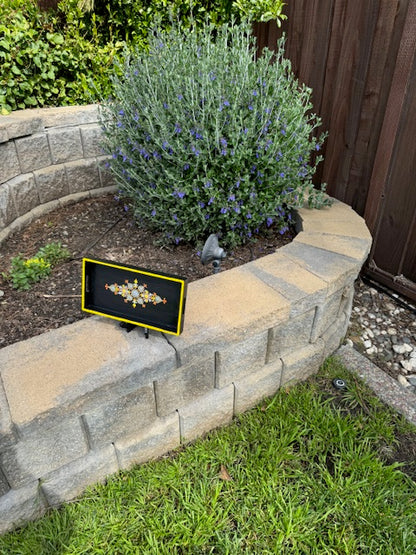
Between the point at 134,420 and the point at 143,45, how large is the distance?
3196 millimetres

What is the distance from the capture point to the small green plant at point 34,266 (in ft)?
6.85

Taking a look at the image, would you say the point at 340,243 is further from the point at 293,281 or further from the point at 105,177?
the point at 105,177

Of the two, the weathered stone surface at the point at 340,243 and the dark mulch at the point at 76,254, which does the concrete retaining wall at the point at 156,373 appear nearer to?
the weathered stone surface at the point at 340,243

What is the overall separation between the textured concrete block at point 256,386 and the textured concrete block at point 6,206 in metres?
1.78

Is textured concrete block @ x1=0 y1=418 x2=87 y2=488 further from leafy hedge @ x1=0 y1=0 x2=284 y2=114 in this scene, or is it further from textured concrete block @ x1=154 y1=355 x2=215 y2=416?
leafy hedge @ x1=0 y1=0 x2=284 y2=114

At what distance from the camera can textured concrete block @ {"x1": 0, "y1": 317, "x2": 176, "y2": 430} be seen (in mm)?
1328

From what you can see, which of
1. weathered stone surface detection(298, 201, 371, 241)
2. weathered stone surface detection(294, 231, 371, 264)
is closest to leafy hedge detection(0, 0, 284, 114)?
weathered stone surface detection(298, 201, 371, 241)

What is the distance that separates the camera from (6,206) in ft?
8.53

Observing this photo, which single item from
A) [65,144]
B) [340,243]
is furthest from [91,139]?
[340,243]

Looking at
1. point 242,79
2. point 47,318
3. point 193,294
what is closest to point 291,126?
point 242,79

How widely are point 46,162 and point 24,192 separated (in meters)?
0.29

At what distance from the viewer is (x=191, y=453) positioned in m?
1.77

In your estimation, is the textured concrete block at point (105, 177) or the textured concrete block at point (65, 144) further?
the textured concrete block at point (105, 177)

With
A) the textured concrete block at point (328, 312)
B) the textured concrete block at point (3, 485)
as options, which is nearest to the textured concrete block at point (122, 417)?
the textured concrete block at point (3, 485)
